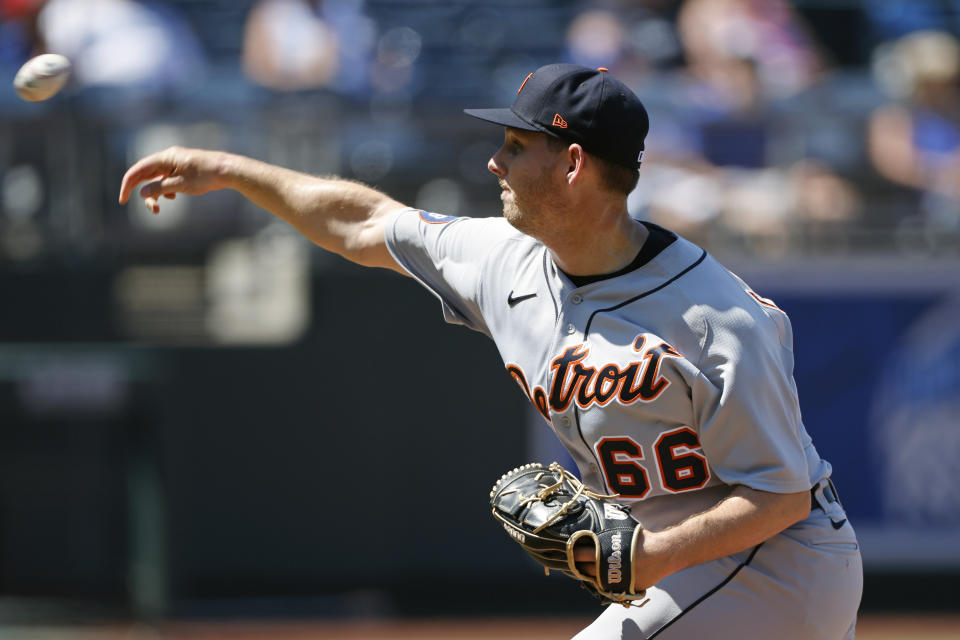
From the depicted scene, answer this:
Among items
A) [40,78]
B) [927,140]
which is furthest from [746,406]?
[927,140]

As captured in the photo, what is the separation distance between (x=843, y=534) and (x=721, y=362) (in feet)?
1.89

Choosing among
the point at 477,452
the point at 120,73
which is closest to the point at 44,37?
the point at 120,73

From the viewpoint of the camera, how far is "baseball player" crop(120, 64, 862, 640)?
2.58 metres

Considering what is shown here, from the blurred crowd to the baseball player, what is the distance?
12.9 ft

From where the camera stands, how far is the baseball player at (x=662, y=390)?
2580 millimetres

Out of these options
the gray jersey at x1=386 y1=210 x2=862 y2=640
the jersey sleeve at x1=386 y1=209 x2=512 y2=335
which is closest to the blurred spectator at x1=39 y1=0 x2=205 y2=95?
the jersey sleeve at x1=386 y1=209 x2=512 y2=335

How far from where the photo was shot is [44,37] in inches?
297

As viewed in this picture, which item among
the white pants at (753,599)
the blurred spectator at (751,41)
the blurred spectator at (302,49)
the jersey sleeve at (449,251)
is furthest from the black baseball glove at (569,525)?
the blurred spectator at (751,41)

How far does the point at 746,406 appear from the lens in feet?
8.33

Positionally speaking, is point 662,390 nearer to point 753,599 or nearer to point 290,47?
point 753,599

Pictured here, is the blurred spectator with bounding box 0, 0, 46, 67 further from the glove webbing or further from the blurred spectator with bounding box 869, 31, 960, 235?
the glove webbing

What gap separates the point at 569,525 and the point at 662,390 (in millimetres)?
356

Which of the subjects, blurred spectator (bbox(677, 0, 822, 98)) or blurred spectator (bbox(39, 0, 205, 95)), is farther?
blurred spectator (bbox(677, 0, 822, 98))

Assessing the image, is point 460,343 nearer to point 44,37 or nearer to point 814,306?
point 814,306
